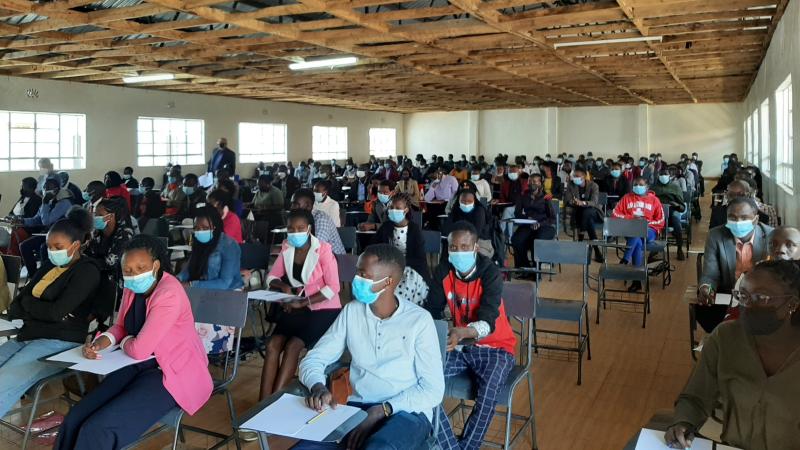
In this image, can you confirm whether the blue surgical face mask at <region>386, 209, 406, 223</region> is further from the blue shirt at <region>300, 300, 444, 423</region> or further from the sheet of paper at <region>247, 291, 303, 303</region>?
the blue shirt at <region>300, 300, 444, 423</region>

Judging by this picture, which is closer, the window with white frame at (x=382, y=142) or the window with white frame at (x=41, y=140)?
the window with white frame at (x=41, y=140)

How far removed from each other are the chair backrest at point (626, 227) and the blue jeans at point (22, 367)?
15.9ft

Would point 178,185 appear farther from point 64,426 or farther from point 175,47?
point 64,426

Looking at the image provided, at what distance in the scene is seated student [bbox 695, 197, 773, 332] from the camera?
13.4 ft

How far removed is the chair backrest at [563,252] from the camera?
5.03m

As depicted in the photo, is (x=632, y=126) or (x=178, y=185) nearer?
(x=178, y=185)

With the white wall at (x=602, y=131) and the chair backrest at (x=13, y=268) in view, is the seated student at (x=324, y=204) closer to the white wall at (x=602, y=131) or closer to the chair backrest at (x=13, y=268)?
the chair backrest at (x=13, y=268)

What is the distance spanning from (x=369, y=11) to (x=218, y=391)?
5445 mm

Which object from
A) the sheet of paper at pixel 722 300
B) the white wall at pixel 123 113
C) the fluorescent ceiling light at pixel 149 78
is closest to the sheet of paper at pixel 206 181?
the fluorescent ceiling light at pixel 149 78

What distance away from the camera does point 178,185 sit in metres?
10.9

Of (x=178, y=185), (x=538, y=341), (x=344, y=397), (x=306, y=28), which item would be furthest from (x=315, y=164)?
(x=344, y=397)

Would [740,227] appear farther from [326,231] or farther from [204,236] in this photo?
[204,236]

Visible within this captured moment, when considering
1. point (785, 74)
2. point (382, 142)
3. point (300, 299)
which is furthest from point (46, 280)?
point (382, 142)

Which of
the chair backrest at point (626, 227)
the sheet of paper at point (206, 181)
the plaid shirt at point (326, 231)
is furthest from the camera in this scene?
the sheet of paper at point (206, 181)
